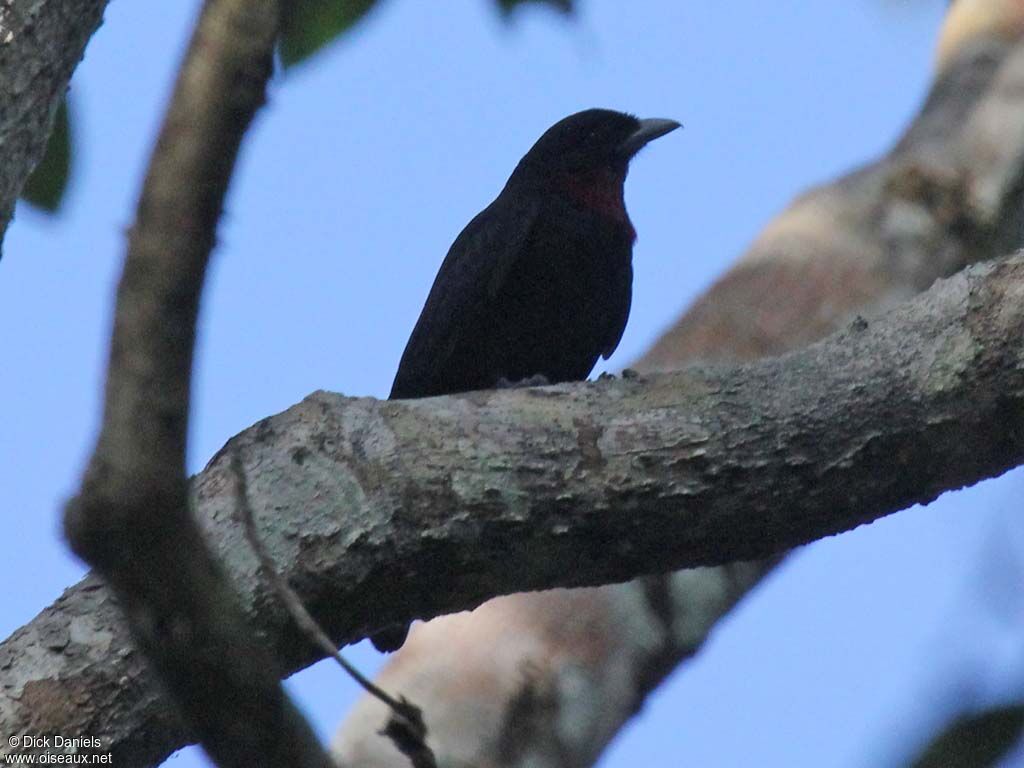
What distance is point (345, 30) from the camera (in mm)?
4418

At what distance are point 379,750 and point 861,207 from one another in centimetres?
353

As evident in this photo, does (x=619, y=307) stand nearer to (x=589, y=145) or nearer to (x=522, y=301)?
(x=522, y=301)

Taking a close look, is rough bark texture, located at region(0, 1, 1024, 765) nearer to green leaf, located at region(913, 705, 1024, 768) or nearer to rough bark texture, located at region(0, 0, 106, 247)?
green leaf, located at region(913, 705, 1024, 768)

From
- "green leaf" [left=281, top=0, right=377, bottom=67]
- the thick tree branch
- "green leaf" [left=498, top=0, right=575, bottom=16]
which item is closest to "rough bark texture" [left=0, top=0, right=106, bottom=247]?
"green leaf" [left=281, top=0, right=377, bottom=67]

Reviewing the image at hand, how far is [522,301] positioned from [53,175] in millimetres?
1728

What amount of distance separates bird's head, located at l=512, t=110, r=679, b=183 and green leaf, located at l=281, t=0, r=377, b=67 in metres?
1.71

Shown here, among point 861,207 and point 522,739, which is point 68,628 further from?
point 861,207

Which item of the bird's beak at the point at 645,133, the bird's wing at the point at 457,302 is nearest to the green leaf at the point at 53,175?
the bird's wing at the point at 457,302

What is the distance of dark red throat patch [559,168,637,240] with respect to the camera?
19.2 ft

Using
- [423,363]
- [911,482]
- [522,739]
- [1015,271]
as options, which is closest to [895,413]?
[911,482]

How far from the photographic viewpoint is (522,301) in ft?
17.8

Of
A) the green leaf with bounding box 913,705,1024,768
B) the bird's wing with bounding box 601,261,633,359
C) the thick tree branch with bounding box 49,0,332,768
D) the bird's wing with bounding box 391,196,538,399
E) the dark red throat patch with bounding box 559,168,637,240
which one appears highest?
the dark red throat patch with bounding box 559,168,637,240

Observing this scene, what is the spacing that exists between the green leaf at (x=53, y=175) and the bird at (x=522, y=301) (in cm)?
149

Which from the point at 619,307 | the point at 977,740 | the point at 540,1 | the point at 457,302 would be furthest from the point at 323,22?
the point at 977,740
